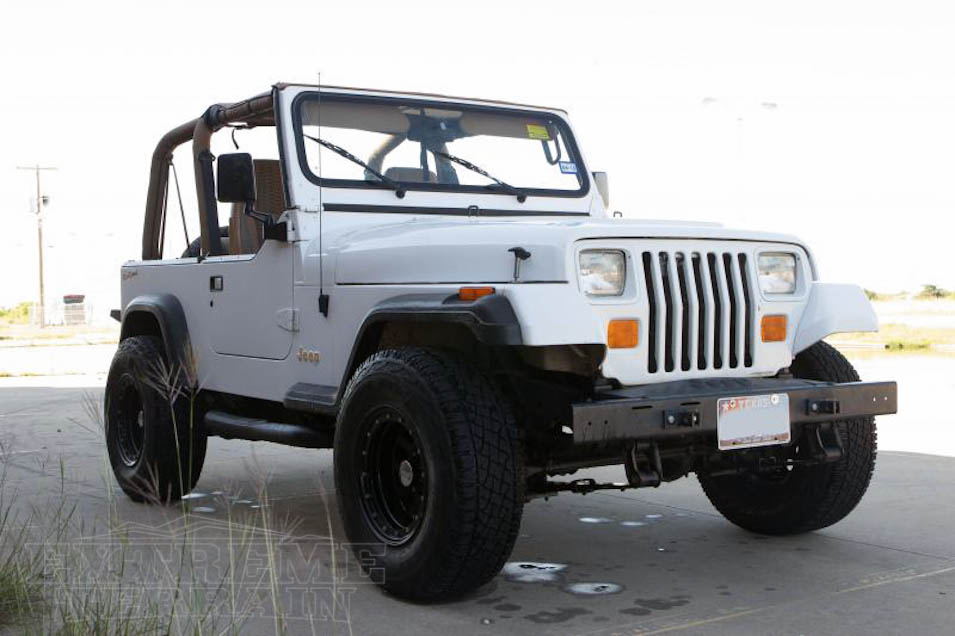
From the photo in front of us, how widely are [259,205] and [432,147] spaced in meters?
0.94

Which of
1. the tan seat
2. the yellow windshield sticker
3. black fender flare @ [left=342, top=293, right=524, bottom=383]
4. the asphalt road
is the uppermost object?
the yellow windshield sticker

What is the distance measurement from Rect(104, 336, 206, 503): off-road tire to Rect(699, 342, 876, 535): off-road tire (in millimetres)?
2650

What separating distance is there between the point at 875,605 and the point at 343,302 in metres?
2.27

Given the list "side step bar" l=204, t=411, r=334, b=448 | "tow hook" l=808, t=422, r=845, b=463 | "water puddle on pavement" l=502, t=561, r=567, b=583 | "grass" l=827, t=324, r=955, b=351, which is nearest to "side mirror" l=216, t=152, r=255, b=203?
"side step bar" l=204, t=411, r=334, b=448

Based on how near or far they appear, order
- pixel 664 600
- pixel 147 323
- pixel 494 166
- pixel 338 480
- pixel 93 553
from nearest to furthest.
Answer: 1. pixel 664 600
2. pixel 338 480
3. pixel 93 553
4. pixel 494 166
5. pixel 147 323

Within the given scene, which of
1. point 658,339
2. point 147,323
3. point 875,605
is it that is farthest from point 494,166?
point 875,605

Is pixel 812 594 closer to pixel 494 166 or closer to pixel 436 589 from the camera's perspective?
pixel 436 589

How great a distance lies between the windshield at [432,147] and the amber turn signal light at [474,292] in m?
1.40

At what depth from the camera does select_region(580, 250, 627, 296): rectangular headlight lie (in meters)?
3.96

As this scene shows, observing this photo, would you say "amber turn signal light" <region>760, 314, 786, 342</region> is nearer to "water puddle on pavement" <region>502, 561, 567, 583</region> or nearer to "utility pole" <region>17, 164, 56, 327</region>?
"water puddle on pavement" <region>502, 561, 567, 583</region>

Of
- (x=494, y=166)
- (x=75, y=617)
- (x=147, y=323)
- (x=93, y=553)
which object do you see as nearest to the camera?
(x=75, y=617)

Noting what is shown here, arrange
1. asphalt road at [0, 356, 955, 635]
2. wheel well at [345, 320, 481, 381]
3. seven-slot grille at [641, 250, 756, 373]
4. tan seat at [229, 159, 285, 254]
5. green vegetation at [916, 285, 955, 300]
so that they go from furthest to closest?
1. green vegetation at [916, 285, 955, 300]
2. tan seat at [229, 159, 285, 254]
3. wheel well at [345, 320, 481, 381]
4. seven-slot grille at [641, 250, 756, 373]
5. asphalt road at [0, 356, 955, 635]

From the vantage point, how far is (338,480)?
4.34 meters

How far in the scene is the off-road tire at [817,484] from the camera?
4.73m
